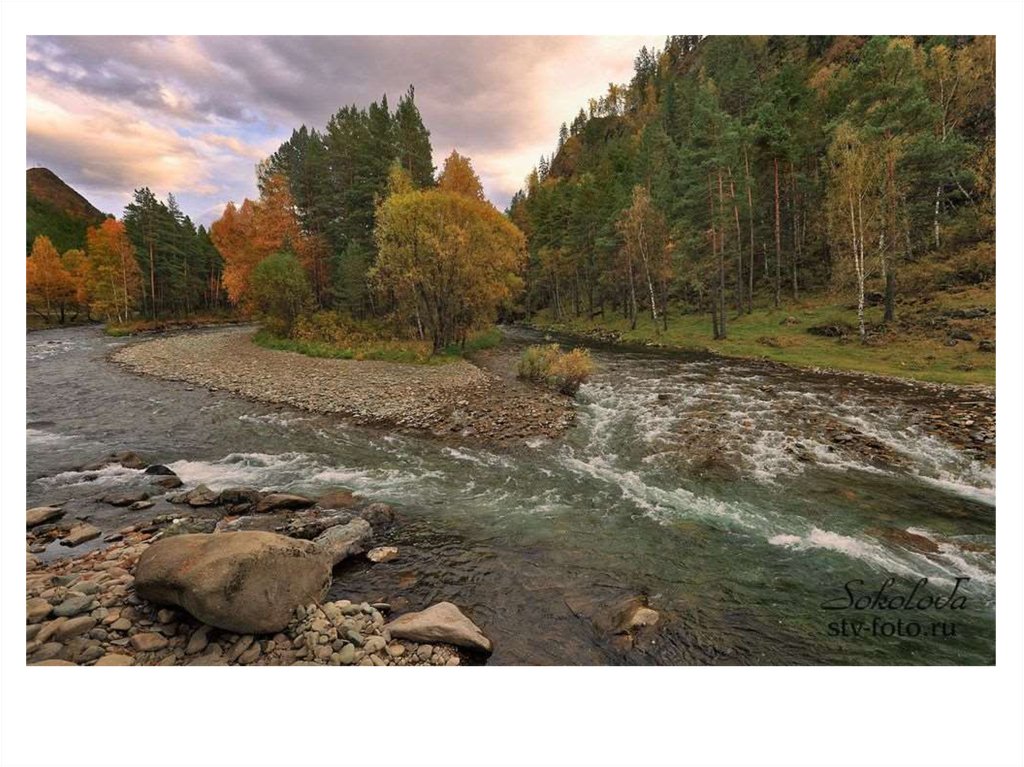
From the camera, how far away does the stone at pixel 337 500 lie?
317 inches

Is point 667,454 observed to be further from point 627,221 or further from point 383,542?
point 627,221

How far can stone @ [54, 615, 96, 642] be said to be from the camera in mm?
4262

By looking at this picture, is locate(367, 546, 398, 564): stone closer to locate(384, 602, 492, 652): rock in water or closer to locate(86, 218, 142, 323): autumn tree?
locate(384, 602, 492, 652): rock in water

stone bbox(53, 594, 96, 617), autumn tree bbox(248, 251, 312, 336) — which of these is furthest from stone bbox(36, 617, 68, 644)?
autumn tree bbox(248, 251, 312, 336)

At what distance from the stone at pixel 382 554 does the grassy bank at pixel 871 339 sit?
1961 centimetres

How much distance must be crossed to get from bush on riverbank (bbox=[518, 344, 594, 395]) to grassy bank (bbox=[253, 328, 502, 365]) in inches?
245

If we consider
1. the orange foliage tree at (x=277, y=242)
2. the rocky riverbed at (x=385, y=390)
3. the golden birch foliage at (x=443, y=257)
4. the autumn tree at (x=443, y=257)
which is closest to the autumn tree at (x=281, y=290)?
the rocky riverbed at (x=385, y=390)

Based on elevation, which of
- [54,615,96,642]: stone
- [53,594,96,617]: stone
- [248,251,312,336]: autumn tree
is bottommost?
[54,615,96,642]: stone

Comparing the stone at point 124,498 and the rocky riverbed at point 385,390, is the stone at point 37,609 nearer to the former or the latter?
the stone at point 124,498

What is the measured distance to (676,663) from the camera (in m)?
4.63

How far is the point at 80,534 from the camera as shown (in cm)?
667

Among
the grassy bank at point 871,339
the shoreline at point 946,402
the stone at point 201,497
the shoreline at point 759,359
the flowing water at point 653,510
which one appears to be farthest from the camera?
the grassy bank at point 871,339
